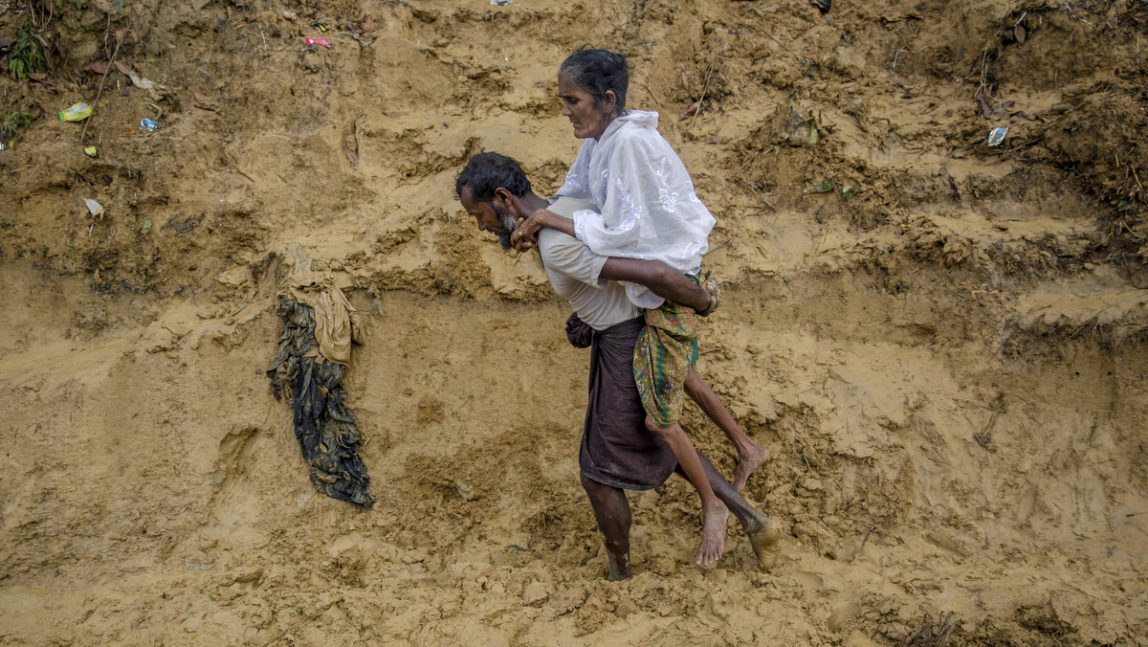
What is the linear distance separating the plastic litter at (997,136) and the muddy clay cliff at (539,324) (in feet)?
0.13

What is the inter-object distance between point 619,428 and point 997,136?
2.64m

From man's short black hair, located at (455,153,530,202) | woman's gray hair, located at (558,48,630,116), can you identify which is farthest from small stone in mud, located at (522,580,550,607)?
woman's gray hair, located at (558,48,630,116)

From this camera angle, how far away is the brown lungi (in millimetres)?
2629

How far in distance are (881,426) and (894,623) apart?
97 centimetres

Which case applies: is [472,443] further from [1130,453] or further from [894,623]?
[1130,453]

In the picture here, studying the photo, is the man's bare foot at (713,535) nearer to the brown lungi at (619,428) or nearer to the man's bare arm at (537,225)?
the brown lungi at (619,428)

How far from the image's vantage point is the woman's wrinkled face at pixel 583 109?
247cm

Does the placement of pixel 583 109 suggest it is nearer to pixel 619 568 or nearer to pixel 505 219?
pixel 505 219

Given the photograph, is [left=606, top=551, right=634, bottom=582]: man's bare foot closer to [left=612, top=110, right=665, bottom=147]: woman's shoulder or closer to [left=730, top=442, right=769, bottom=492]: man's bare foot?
[left=730, top=442, right=769, bottom=492]: man's bare foot

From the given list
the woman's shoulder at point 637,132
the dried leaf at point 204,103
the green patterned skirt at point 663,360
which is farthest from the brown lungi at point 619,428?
the dried leaf at point 204,103

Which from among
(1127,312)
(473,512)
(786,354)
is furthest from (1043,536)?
(473,512)

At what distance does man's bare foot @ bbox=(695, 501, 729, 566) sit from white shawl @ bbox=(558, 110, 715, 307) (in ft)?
2.86

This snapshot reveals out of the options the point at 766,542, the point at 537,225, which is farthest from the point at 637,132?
the point at 766,542

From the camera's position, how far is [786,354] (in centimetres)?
363
